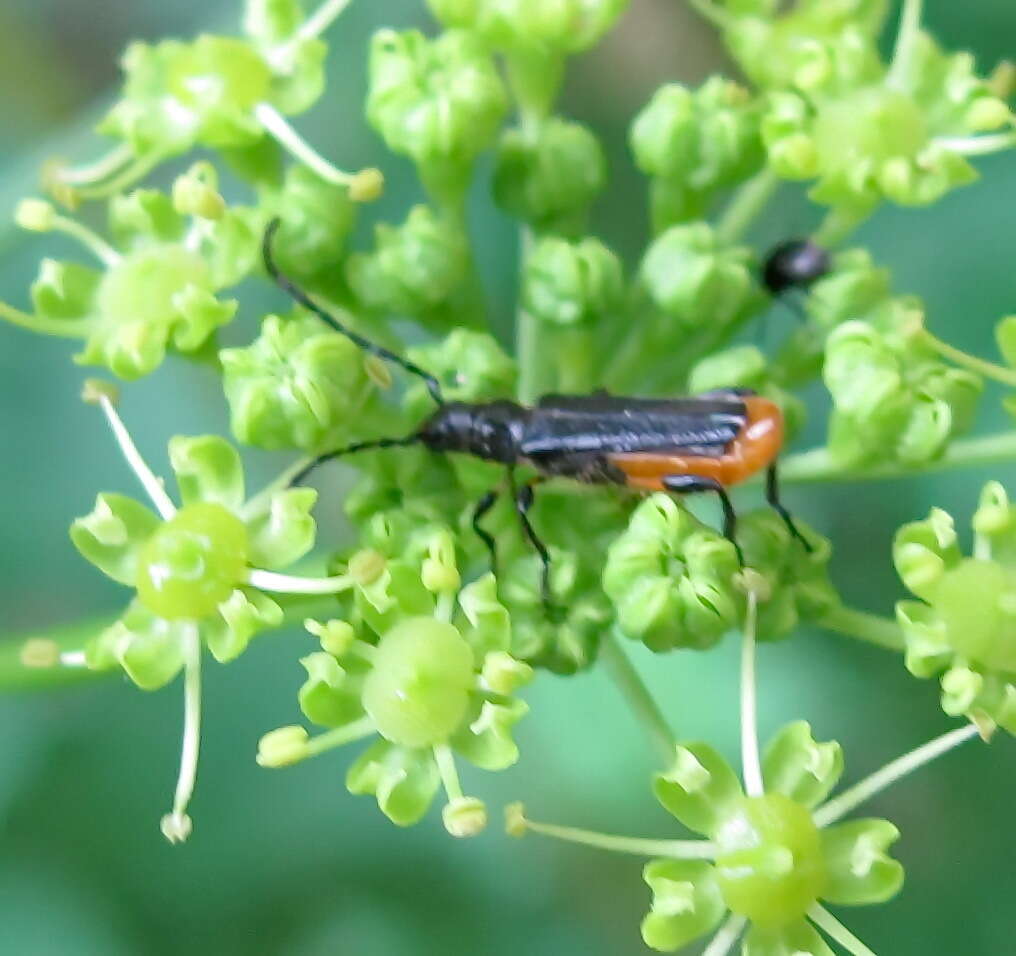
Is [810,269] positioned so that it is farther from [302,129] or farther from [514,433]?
[302,129]

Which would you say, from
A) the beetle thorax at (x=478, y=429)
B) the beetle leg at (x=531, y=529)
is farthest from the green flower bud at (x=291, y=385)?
the beetle leg at (x=531, y=529)

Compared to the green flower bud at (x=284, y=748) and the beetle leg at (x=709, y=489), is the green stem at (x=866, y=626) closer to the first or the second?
the beetle leg at (x=709, y=489)

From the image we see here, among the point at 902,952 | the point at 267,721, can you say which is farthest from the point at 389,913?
the point at 902,952

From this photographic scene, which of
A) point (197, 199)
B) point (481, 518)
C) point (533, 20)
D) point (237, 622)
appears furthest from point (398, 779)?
point (533, 20)

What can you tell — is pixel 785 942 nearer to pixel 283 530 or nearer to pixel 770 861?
pixel 770 861

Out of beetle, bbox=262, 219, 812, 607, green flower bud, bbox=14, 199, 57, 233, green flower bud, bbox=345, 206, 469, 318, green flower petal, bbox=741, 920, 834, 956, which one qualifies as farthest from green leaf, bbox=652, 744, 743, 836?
green flower bud, bbox=14, 199, 57, 233

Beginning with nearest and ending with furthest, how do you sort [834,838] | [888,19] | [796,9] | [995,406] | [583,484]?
[834,838] < [583,484] < [796,9] < [995,406] < [888,19]

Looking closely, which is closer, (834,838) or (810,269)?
(834,838)
